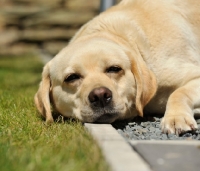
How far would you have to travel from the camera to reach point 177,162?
2602mm

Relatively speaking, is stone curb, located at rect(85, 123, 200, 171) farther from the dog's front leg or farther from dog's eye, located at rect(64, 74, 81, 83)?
dog's eye, located at rect(64, 74, 81, 83)

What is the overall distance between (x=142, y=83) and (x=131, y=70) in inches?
5.8

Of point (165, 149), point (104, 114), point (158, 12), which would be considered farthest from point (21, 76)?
point (165, 149)

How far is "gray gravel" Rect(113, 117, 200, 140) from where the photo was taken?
11.4 feet

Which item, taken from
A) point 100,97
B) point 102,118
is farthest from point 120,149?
point 102,118

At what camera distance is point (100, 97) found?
375 cm

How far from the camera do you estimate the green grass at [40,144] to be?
251 centimetres

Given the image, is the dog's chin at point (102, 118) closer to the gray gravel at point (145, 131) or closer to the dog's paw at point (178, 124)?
the gray gravel at point (145, 131)

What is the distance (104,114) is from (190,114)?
64 cm

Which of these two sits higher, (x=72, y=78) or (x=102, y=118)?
(x=72, y=78)

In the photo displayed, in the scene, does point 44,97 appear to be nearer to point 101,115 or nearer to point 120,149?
point 101,115

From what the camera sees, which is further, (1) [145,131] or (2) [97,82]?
(2) [97,82]

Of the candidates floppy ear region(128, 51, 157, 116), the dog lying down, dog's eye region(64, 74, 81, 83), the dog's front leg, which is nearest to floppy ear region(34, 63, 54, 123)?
the dog lying down

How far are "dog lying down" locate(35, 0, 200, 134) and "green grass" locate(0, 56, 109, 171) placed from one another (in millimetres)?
239
